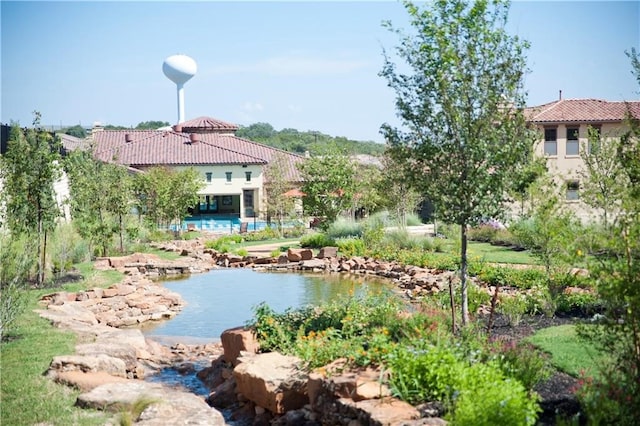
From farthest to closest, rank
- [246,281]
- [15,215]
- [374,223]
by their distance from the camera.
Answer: [374,223], [246,281], [15,215]

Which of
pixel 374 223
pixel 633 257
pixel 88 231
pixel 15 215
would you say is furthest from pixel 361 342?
pixel 374 223

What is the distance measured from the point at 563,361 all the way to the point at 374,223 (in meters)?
19.7

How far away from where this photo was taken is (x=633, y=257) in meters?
7.10

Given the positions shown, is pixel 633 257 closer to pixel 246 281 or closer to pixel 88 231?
pixel 246 281

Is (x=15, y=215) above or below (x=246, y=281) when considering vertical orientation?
above

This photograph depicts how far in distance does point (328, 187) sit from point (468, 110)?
2164 centimetres

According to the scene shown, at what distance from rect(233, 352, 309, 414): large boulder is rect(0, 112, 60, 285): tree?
29.7 feet

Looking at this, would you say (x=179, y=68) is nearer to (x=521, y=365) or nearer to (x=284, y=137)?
(x=284, y=137)

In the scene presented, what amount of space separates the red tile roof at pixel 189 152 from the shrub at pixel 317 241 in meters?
22.4

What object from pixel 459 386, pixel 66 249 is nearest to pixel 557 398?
pixel 459 386

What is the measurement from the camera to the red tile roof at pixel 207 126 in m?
63.0

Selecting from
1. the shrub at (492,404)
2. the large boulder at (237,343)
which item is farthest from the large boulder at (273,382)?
the shrub at (492,404)

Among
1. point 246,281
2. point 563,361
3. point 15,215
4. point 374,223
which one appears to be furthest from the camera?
point 374,223

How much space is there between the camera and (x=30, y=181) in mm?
17219
